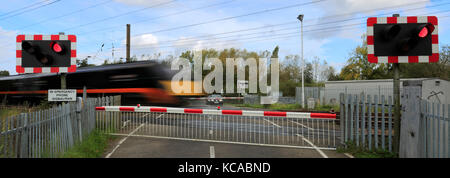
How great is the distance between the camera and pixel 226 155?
6.39 m

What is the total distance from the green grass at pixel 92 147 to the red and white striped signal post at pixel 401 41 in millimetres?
6783

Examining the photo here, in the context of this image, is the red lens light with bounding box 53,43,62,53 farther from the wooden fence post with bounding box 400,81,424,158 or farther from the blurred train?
the blurred train

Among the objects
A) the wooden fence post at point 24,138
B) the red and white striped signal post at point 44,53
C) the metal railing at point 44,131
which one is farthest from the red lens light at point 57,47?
the wooden fence post at point 24,138

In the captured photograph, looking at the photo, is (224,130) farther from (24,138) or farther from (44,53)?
(24,138)

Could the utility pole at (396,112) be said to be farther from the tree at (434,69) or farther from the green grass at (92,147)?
the tree at (434,69)

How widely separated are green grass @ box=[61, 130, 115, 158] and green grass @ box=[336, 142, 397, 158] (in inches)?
235

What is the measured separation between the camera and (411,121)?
526 cm

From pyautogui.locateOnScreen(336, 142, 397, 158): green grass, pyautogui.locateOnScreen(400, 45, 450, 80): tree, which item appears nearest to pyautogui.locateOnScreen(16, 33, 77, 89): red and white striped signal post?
pyautogui.locateOnScreen(336, 142, 397, 158): green grass

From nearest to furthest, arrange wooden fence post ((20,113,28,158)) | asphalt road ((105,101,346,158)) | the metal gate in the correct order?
wooden fence post ((20,113,28,158)) < asphalt road ((105,101,346,158)) < the metal gate

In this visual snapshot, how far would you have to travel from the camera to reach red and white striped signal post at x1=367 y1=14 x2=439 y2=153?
576 cm

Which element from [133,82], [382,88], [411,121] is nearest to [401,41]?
[411,121]

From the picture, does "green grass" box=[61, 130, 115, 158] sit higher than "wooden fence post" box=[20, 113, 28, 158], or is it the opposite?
"wooden fence post" box=[20, 113, 28, 158]

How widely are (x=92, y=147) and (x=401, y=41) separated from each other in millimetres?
7560
